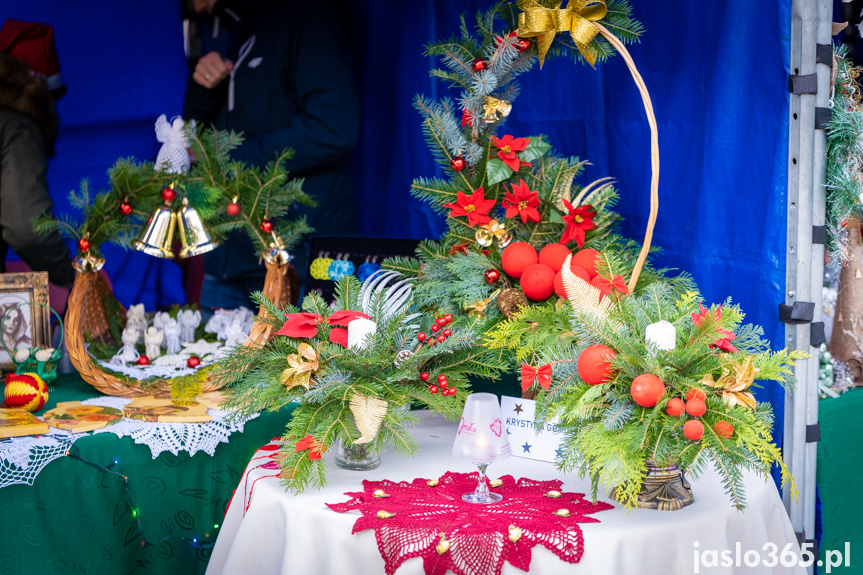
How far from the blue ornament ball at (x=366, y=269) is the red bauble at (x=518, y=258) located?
2.47ft

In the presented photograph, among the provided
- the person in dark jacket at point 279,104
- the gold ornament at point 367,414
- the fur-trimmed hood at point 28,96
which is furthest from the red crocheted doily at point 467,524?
the fur-trimmed hood at point 28,96

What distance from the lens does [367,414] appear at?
4.95 ft

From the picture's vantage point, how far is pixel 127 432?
1.99 metres

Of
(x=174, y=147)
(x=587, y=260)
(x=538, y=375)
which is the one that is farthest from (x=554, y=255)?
(x=174, y=147)

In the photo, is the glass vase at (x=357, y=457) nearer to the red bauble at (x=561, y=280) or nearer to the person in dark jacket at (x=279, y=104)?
the red bauble at (x=561, y=280)

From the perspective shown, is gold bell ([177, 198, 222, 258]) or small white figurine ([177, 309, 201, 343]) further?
small white figurine ([177, 309, 201, 343])

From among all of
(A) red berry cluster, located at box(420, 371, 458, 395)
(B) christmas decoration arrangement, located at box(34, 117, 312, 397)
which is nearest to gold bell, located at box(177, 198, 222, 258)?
(B) christmas decoration arrangement, located at box(34, 117, 312, 397)

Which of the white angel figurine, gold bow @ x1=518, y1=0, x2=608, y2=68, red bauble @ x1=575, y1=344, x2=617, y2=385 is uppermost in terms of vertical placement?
gold bow @ x1=518, y1=0, x2=608, y2=68

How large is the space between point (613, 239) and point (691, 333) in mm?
575

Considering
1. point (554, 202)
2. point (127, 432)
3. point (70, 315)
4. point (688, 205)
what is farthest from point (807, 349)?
point (70, 315)

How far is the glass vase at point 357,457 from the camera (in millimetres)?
1617

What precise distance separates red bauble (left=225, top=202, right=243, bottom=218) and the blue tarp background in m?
0.88

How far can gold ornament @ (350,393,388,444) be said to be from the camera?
4.90 ft

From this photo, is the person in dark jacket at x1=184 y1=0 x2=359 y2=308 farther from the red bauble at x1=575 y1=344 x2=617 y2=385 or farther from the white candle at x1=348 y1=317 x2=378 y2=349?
the red bauble at x1=575 y1=344 x2=617 y2=385
